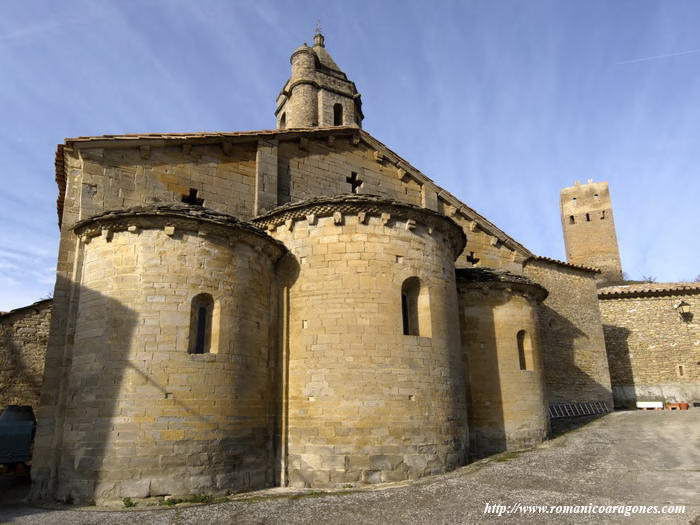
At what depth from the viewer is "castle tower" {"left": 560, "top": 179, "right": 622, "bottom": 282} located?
40.4m

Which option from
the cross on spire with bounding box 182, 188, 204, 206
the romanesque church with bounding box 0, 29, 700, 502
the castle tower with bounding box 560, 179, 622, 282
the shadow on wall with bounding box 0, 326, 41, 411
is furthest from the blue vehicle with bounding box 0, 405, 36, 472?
the castle tower with bounding box 560, 179, 622, 282

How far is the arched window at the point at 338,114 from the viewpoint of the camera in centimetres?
2124

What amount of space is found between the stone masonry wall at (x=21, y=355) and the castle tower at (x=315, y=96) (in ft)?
40.1

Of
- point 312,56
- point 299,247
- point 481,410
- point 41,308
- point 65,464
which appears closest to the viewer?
point 65,464

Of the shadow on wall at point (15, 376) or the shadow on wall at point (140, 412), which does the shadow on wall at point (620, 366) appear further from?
the shadow on wall at point (15, 376)

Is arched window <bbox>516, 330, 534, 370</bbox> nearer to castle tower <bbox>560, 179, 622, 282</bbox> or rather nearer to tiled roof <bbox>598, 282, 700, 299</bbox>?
tiled roof <bbox>598, 282, 700, 299</bbox>

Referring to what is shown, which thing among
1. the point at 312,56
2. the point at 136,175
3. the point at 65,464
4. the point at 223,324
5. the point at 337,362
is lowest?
the point at 65,464

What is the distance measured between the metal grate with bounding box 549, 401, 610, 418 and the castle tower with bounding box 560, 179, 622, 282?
22.5 meters

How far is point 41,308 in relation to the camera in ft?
58.7

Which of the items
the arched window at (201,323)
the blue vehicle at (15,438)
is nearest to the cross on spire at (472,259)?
the arched window at (201,323)

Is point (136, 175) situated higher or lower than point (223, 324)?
higher

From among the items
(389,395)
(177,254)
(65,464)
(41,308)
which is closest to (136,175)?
(177,254)

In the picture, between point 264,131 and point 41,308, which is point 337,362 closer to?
point 264,131

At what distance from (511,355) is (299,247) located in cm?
641
